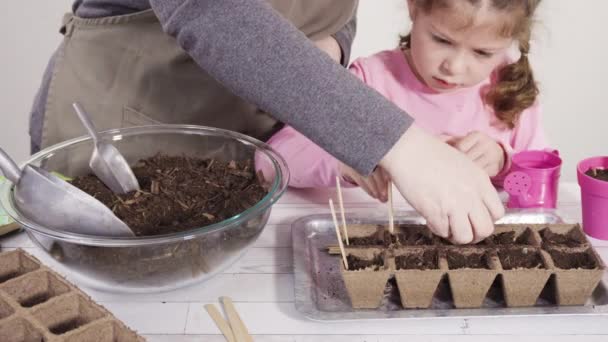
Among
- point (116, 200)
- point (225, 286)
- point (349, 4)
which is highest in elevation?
point (349, 4)

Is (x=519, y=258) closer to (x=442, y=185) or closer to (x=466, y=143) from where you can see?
(x=442, y=185)

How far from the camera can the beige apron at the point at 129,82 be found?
1359 mm

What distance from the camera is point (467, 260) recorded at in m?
1.03

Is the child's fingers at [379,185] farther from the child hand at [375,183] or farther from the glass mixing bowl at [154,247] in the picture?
the glass mixing bowl at [154,247]

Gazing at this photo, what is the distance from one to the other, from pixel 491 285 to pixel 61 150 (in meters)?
0.72

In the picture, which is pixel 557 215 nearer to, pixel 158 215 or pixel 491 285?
pixel 491 285

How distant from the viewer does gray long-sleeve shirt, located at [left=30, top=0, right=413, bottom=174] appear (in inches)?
35.3

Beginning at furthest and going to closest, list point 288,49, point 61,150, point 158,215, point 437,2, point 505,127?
point 505,127 → point 437,2 → point 61,150 → point 158,215 → point 288,49

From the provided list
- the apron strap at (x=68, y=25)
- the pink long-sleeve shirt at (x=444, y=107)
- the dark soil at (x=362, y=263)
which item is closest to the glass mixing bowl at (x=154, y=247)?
the dark soil at (x=362, y=263)

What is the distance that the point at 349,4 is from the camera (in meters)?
1.60

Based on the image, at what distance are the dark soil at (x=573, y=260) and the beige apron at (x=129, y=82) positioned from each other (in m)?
0.71

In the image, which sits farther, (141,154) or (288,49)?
(141,154)

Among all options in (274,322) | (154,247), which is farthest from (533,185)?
(154,247)

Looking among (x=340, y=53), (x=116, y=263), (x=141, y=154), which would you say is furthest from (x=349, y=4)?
(x=116, y=263)
